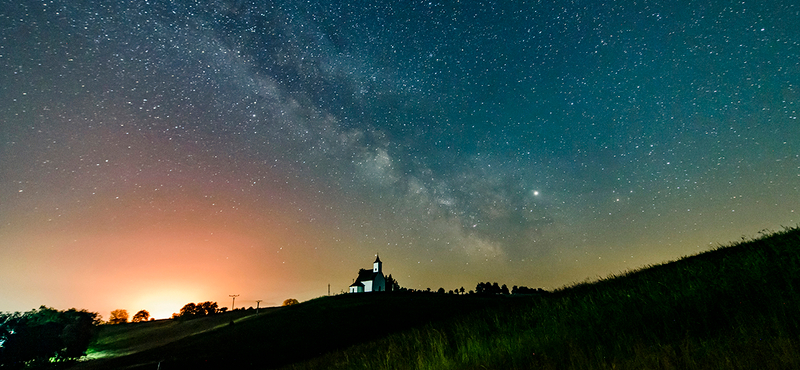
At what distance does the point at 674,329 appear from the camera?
4.98 metres

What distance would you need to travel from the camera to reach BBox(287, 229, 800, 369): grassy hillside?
3.38 metres

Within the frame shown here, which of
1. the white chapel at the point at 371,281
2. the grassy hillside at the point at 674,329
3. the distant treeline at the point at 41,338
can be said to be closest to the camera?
the grassy hillside at the point at 674,329

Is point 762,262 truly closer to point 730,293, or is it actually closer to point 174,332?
point 730,293

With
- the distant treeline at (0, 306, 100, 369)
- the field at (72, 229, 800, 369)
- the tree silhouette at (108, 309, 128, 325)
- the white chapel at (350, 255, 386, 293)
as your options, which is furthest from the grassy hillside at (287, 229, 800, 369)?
the tree silhouette at (108, 309, 128, 325)

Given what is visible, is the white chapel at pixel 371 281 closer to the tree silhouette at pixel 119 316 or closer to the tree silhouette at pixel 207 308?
the tree silhouette at pixel 207 308

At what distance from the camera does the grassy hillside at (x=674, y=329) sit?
3.38m

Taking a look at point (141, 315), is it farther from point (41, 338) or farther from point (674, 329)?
point (674, 329)

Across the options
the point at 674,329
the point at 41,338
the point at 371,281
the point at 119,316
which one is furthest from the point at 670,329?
the point at 119,316

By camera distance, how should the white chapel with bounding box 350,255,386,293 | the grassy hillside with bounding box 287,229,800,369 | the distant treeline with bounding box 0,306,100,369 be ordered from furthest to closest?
the white chapel with bounding box 350,255,386,293 < the distant treeline with bounding box 0,306,100,369 < the grassy hillside with bounding box 287,229,800,369

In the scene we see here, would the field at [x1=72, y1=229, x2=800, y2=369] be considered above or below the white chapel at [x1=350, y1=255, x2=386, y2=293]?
Answer: below

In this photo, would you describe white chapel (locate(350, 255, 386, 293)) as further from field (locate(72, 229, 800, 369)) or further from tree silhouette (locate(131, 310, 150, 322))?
field (locate(72, 229, 800, 369))

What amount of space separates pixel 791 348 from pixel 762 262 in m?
4.24

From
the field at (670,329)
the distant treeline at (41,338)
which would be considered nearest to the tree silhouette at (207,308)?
the distant treeline at (41,338)

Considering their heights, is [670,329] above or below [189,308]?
below
